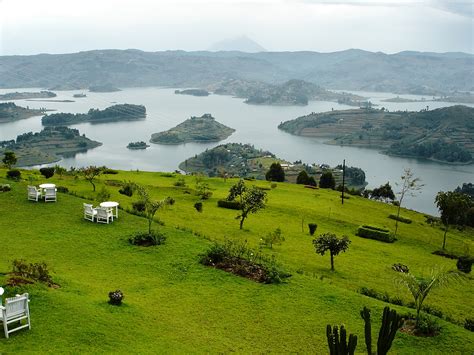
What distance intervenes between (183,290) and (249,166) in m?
139

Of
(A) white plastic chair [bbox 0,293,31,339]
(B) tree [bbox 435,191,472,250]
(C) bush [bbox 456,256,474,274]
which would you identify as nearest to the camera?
(A) white plastic chair [bbox 0,293,31,339]

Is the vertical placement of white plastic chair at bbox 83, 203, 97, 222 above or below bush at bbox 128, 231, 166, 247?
above

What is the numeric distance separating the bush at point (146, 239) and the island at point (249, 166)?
108m

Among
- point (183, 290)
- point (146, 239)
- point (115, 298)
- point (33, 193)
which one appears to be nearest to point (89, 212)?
point (146, 239)

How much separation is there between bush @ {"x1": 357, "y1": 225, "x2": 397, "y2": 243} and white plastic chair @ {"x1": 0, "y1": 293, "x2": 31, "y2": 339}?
91.7ft

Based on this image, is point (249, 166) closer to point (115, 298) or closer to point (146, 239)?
point (146, 239)

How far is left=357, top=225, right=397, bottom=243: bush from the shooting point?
35.1 metres

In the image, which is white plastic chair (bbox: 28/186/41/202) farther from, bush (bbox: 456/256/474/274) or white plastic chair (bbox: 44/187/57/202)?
bush (bbox: 456/256/474/274)

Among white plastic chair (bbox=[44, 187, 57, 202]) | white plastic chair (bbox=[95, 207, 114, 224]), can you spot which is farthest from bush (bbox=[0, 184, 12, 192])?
white plastic chair (bbox=[95, 207, 114, 224])

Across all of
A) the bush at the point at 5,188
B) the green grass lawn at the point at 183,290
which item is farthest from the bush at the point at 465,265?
the bush at the point at 5,188

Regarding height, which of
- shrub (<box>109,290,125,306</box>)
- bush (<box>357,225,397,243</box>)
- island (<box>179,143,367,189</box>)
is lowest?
island (<box>179,143,367,189</box>)

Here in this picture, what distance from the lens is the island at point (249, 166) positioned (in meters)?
143

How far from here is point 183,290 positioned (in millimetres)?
16906

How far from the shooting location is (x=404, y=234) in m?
39.1
